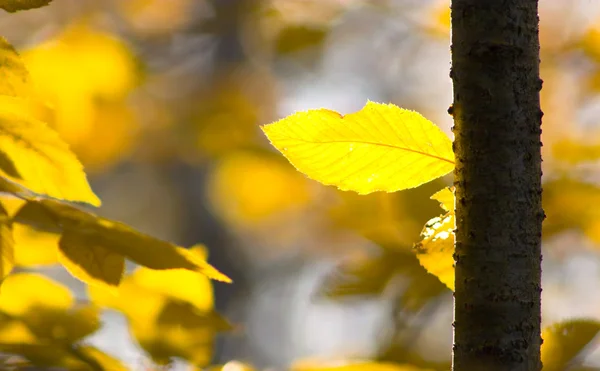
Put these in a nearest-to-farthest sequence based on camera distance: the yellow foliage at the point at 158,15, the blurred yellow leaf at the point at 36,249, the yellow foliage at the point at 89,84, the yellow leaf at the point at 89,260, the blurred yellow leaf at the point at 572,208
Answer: the yellow leaf at the point at 89,260 < the blurred yellow leaf at the point at 36,249 < the blurred yellow leaf at the point at 572,208 < the yellow foliage at the point at 89,84 < the yellow foliage at the point at 158,15

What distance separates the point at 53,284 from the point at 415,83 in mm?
2214

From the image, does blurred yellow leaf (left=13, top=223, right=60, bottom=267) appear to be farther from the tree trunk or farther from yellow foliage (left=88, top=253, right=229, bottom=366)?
the tree trunk

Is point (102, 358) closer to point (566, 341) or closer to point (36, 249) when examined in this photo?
point (36, 249)

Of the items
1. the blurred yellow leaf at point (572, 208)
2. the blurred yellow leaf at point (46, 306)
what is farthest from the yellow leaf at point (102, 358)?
the blurred yellow leaf at point (572, 208)

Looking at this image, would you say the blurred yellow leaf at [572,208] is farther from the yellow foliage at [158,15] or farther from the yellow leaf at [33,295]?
the yellow foliage at [158,15]

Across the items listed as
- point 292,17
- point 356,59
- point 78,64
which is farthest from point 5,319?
point 356,59

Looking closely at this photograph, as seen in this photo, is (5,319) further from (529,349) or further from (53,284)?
(529,349)

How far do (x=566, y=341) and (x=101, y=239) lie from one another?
39 cm

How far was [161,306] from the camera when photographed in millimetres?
708

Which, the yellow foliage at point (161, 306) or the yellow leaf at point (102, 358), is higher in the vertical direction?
the yellow foliage at point (161, 306)

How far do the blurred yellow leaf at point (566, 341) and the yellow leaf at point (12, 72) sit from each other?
46cm

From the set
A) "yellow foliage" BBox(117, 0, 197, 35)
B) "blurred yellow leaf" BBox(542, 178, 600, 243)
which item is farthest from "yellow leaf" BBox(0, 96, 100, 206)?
"yellow foliage" BBox(117, 0, 197, 35)

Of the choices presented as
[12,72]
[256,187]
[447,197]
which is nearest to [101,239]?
[12,72]

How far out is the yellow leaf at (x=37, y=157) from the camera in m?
0.44
